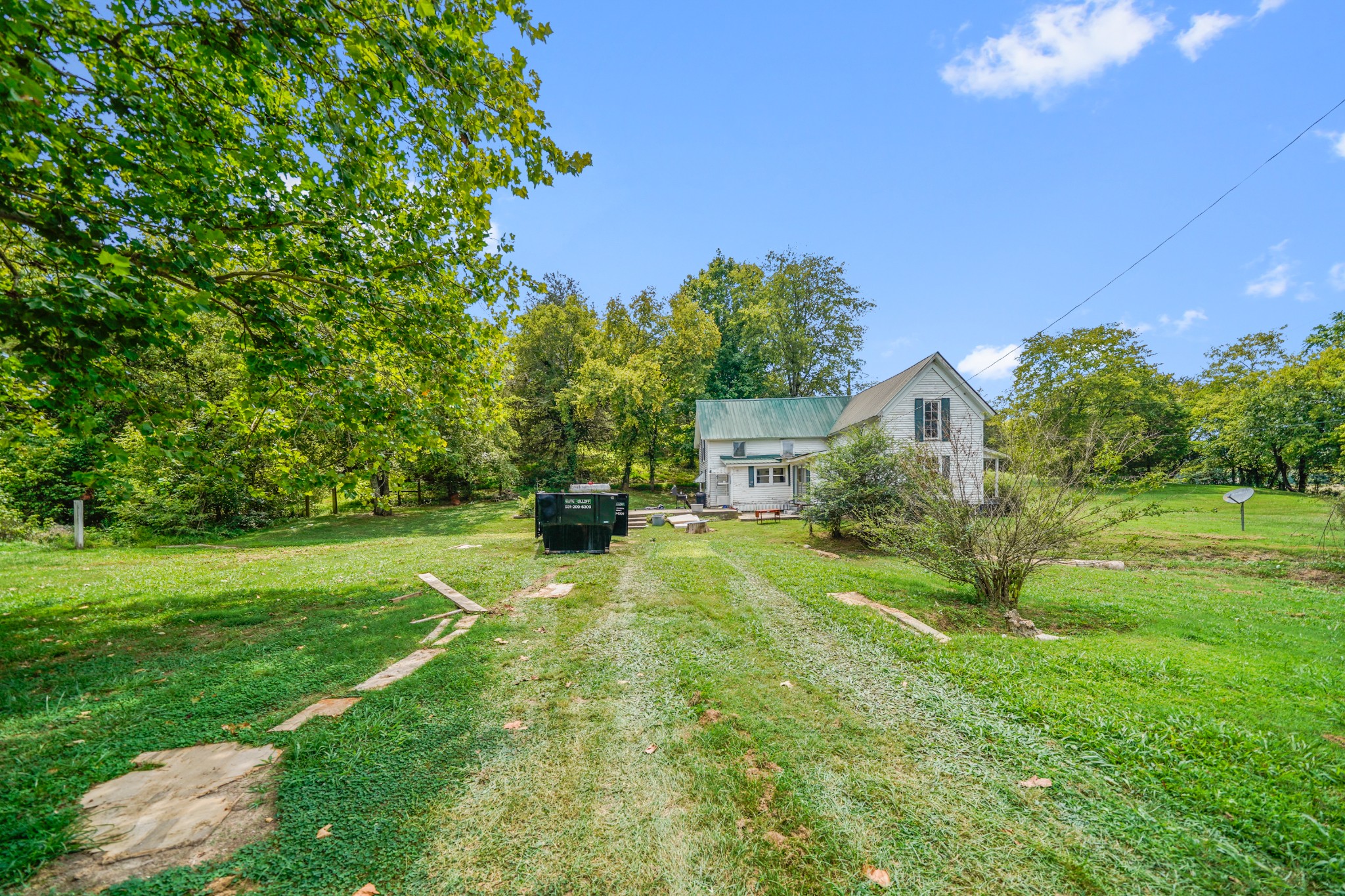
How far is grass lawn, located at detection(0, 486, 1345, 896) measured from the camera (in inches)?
83.4

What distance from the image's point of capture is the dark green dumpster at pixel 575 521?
10.4 meters

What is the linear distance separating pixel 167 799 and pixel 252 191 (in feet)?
17.7

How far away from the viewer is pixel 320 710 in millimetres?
3434

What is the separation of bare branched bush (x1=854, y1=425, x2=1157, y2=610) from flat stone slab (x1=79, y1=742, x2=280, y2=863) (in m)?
7.12

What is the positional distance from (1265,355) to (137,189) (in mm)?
56128

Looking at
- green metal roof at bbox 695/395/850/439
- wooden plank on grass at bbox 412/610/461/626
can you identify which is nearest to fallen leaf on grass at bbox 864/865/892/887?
wooden plank on grass at bbox 412/610/461/626

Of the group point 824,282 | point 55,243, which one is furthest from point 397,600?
point 824,282

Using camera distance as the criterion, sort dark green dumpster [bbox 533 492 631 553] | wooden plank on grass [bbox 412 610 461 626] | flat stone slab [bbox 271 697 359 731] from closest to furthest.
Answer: flat stone slab [bbox 271 697 359 731] → wooden plank on grass [bbox 412 610 461 626] → dark green dumpster [bbox 533 492 631 553]

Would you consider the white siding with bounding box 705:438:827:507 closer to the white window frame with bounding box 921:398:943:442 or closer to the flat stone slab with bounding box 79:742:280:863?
the white window frame with bounding box 921:398:943:442

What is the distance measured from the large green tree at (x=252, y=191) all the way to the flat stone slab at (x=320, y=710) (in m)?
3.21

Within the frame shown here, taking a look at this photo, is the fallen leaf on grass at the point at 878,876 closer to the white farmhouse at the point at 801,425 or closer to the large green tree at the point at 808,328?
the white farmhouse at the point at 801,425

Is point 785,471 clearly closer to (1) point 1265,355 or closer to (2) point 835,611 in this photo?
(2) point 835,611

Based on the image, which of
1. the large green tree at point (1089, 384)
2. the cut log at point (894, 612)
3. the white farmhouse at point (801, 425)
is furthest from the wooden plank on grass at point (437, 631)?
the large green tree at point (1089, 384)

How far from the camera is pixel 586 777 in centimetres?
277
